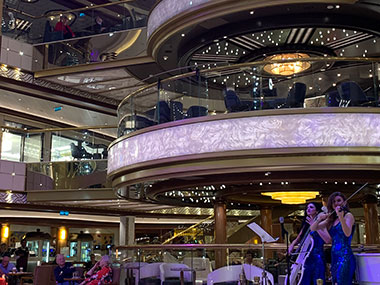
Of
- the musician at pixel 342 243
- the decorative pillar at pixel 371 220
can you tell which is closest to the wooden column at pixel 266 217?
the decorative pillar at pixel 371 220

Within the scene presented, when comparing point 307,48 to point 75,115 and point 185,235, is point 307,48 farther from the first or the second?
point 75,115

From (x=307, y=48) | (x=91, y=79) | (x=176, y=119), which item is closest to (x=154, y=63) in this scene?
(x=91, y=79)

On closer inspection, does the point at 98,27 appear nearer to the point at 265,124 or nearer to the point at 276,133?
the point at 265,124

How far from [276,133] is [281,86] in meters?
0.82

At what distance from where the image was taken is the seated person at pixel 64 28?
15477 millimetres

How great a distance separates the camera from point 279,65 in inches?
370

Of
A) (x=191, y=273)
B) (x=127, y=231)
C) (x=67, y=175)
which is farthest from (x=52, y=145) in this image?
(x=191, y=273)

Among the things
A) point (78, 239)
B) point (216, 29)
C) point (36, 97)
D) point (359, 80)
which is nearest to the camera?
point (359, 80)

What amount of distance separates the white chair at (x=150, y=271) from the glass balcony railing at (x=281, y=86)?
110 inches

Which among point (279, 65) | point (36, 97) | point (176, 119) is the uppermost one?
point (36, 97)

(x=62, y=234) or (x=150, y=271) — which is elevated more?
(x=62, y=234)

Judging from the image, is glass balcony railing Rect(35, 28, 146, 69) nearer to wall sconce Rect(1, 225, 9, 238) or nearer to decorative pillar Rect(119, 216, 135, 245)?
decorative pillar Rect(119, 216, 135, 245)

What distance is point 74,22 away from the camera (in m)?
15.6

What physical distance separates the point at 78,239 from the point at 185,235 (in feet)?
30.0
